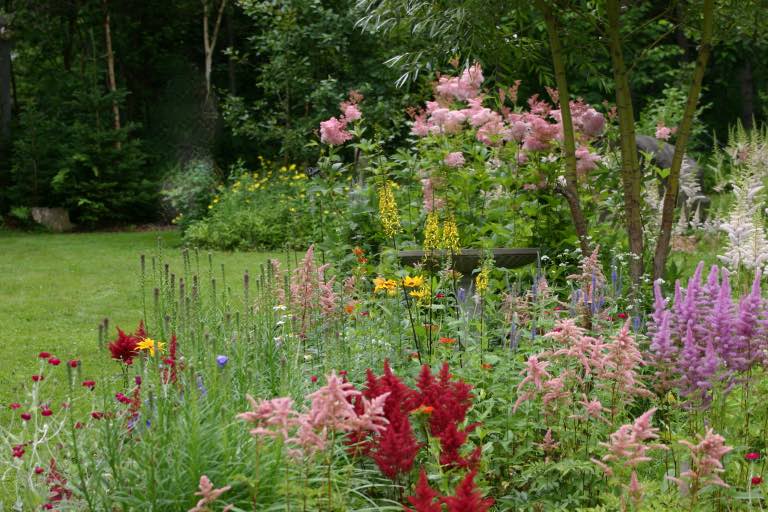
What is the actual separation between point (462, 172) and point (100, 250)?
7351 mm

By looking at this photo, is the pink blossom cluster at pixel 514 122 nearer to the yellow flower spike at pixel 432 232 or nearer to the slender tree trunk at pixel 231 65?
the yellow flower spike at pixel 432 232

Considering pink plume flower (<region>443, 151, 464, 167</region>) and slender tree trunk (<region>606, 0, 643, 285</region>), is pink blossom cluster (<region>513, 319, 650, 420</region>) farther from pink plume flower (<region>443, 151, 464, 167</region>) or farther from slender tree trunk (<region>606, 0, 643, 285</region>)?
pink plume flower (<region>443, 151, 464, 167</region>)

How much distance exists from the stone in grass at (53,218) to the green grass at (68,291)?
0.74 m

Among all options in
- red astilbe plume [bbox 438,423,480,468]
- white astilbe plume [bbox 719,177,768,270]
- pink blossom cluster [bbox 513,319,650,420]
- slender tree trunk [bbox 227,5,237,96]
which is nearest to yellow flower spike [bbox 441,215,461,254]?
pink blossom cluster [bbox 513,319,650,420]

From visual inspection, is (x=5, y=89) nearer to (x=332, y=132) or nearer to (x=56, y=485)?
(x=332, y=132)

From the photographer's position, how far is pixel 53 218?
1492cm

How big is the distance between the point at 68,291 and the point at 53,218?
688 centimetres

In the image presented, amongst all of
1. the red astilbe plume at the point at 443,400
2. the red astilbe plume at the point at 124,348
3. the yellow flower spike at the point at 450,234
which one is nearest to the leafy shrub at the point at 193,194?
the yellow flower spike at the point at 450,234

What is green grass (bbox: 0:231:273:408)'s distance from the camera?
5945mm

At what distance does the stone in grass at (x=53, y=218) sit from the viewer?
1488cm

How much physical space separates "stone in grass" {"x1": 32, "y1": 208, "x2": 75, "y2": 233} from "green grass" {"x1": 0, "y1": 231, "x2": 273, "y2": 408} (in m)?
0.74

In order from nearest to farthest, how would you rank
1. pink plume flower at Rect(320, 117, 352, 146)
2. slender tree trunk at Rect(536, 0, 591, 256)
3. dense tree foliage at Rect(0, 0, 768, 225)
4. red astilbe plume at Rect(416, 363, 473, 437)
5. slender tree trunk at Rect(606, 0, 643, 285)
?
red astilbe plume at Rect(416, 363, 473, 437) < slender tree trunk at Rect(606, 0, 643, 285) < slender tree trunk at Rect(536, 0, 591, 256) < pink plume flower at Rect(320, 117, 352, 146) < dense tree foliage at Rect(0, 0, 768, 225)

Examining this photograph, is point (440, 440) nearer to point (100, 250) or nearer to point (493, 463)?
point (493, 463)

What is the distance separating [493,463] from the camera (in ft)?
9.82
